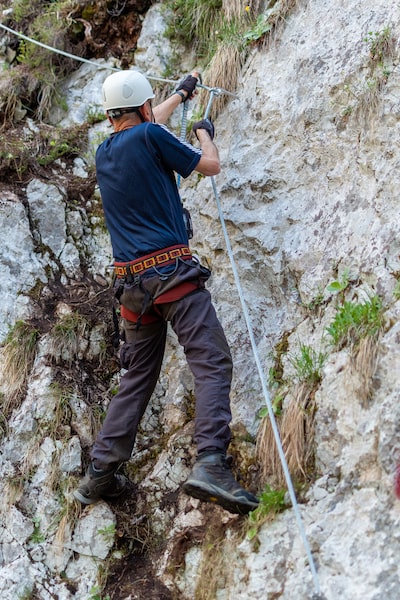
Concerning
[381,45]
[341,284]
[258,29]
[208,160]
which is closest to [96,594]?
[341,284]

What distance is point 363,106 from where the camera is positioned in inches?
201

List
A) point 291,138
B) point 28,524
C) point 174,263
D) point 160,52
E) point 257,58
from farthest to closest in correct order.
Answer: point 160,52 → point 257,58 → point 291,138 → point 28,524 → point 174,263

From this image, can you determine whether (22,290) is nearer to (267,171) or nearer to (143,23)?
(267,171)

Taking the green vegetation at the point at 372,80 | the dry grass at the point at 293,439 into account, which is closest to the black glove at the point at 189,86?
the green vegetation at the point at 372,80

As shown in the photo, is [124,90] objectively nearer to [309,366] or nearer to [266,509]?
[309,366]

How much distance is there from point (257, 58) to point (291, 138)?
1.07 metres

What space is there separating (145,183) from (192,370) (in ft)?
4.34

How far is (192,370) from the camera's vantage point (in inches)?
181

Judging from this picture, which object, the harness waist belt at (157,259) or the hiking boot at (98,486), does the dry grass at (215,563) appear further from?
the harness waist belt at (157,259)

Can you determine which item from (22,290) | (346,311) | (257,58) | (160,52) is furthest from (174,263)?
(160,52)

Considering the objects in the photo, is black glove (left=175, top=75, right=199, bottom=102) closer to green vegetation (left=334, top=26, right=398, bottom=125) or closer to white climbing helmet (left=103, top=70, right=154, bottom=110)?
white climbing helmet (left=103, top=70, right=154, bottom=110)

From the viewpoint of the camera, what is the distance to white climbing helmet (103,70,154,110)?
15.6 ft

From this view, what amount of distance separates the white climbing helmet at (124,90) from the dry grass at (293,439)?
2284 mm

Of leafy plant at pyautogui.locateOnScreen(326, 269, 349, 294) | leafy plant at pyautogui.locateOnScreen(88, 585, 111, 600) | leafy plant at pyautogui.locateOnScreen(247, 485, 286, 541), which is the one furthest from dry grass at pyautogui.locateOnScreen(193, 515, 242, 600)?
leafy plant at pyautogui.locateOnScreen(326, 269, 349, 294)
